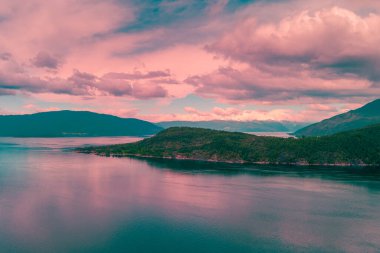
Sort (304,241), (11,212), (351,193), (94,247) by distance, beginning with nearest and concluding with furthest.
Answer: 1. (94,247)
2. (304,241)
3. (11,212)
4. (351,193)

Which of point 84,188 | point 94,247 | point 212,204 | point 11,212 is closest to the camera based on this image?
point 94,247

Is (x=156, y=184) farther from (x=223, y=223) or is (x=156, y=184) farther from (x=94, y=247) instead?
(x=94, y=247)

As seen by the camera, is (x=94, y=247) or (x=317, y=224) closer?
(x=94, y=247)

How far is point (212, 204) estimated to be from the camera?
14000 centimetres

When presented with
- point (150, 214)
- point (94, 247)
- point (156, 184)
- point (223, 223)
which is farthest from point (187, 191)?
point (94, 247)

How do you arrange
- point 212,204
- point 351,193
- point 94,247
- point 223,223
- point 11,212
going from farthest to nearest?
point 351,193 → point 212,204 → point 11,212 → point 223,223 → point 94,247

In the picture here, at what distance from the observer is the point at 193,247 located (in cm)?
9206

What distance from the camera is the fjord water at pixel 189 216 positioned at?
3696 inches

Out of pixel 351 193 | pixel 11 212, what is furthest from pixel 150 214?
pixel 351 193

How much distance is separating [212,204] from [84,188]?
76.5 m

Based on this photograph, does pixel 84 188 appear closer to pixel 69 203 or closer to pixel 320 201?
pixel 69 203

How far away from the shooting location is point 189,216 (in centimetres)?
12012

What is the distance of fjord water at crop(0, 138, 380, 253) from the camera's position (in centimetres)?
9388

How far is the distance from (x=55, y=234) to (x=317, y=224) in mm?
88338
